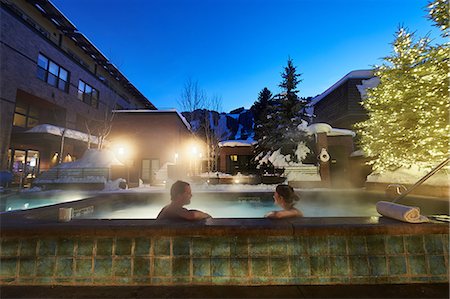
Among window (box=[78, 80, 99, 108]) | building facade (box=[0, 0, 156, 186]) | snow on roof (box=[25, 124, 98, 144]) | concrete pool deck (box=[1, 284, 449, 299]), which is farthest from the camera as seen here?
window (box=[78, 80, 99, 108])

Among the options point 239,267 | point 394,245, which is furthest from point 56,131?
point 394,245

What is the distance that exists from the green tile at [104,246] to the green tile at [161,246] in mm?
436

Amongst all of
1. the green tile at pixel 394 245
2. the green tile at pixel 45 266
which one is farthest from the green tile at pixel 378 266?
the green tile at pixel 45 266

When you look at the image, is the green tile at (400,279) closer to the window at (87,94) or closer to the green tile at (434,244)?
the green tile at (434,244)

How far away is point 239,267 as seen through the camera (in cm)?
209

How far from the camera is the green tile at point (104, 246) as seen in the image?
2.12 m

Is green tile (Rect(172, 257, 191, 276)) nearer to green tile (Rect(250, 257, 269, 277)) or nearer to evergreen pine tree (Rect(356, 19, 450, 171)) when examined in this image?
green tile (Rect(250, 257, 269, 277))

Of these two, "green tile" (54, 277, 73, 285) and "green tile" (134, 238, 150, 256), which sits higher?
"green tile" (134, 238, 150, 256)

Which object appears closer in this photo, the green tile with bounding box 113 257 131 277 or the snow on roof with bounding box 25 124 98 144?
the green tile with bounding box 113 257 131 277

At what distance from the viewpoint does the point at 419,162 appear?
26.9ft

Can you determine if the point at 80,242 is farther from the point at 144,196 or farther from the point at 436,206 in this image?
the point at 436,206

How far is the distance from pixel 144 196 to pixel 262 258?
22.2 feet

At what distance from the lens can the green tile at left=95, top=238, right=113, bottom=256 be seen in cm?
212

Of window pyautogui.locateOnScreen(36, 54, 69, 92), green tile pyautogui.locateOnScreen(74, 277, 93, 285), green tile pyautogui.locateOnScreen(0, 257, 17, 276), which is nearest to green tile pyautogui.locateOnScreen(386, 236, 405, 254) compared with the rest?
green tile pyautogui.locateOnScreen(74, 277, 93, 285)
